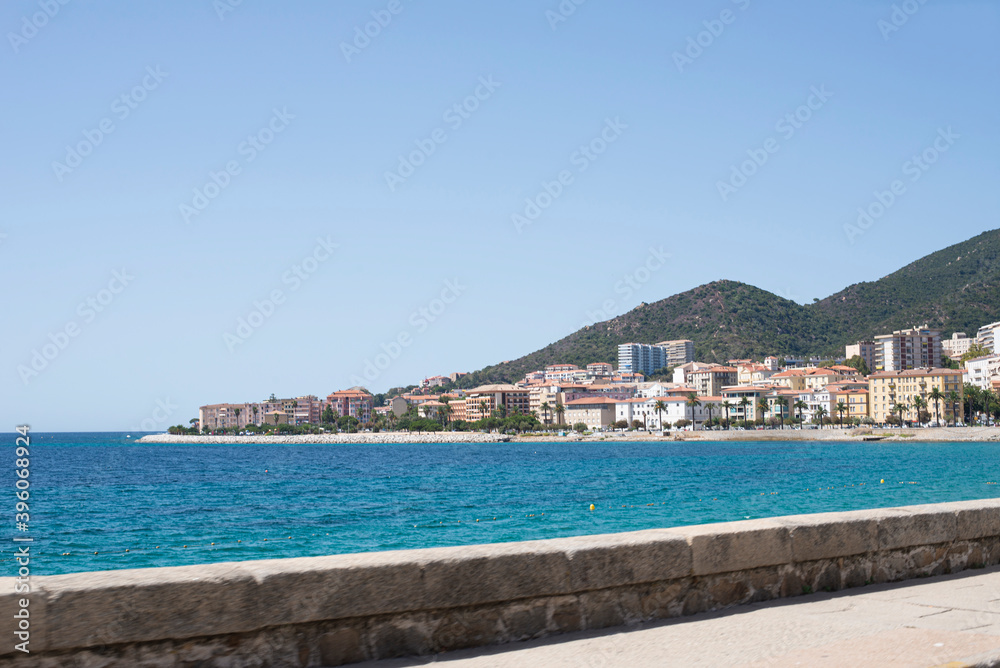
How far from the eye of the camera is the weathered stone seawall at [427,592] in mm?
3938

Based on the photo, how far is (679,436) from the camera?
481ft

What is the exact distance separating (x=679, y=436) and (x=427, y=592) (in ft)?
479

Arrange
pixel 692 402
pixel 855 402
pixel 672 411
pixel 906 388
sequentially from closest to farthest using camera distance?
pixel 906 388 → pixel 855 402 → pixel 692 402 → pixel 672 411

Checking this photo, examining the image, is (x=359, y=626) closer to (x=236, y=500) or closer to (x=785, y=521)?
(x=785, y=521)

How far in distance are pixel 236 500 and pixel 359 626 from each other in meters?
38.8

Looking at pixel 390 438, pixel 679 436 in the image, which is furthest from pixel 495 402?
pixel 679 436

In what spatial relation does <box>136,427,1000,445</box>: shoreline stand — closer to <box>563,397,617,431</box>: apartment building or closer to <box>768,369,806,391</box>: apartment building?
<box>563,397,617,431</box>: apartment building

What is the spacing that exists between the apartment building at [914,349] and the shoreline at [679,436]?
4645cm

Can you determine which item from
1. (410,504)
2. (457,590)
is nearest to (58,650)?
(457,590)

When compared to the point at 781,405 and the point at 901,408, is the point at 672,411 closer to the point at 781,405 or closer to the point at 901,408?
the point at 781,405

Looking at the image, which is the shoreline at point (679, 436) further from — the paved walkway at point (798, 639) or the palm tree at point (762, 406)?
the paved walkway at point (798, 639)

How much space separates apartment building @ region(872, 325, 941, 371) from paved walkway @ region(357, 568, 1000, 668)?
182 m

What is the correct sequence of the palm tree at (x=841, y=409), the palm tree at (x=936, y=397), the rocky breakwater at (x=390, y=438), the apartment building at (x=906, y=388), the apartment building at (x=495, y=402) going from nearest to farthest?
the palm tree at (x=936, y=397), the apartment building at (x=906, y=388), the palm tree at (x=841, y=409), the rocky breakwater at (x=390, y=438), the apartment building at (x=495, y=402)

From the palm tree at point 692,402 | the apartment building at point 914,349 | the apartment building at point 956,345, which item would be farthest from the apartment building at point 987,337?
the palm tree at point 692,402
